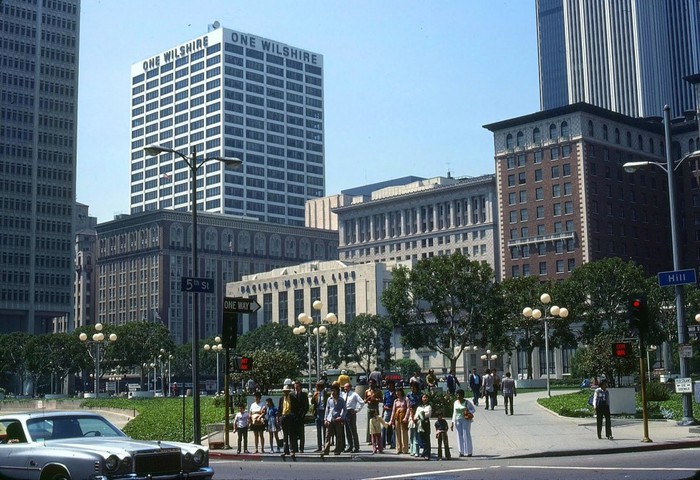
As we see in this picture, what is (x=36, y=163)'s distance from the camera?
163 meters

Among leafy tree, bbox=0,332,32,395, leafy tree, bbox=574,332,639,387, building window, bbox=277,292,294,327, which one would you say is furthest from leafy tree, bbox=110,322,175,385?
leafy tree, bbox=574,332,639,387

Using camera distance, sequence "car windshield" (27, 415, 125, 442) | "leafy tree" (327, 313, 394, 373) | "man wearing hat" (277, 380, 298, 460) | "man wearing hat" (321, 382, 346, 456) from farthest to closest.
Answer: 1. "leafy tree" (327, 313, 394, 373)
2. "man wearing hat" (321, 382, 346, 456)
3. "man wearing hat" (277, 380, 298, 460)
4. "car windshield" (27, 415, 125, 442)

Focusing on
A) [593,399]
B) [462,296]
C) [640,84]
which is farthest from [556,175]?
[593,399]

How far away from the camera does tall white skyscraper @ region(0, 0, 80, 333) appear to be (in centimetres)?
16088

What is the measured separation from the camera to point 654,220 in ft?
448

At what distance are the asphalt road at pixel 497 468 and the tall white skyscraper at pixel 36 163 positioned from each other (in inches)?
5730

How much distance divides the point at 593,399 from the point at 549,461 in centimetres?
640

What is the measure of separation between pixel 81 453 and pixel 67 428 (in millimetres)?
1514

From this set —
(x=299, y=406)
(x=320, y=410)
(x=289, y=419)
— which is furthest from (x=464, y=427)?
(x=320, y=410)

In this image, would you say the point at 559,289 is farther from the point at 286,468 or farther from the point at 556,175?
the point at 286,468

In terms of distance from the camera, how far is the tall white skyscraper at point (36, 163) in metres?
161

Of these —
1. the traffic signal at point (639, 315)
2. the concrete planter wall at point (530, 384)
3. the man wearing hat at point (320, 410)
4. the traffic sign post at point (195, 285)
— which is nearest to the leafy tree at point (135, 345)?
the concrete planter wall at point (530, 384)

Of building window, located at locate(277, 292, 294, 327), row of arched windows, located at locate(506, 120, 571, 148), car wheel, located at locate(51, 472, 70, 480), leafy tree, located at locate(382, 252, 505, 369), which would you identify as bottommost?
car wheel, located at locate(51, 472, 70, 480)

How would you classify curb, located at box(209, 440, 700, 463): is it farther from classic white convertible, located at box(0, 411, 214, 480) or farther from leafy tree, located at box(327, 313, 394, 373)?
leafy tree, located at box(327, 313, 394, 373)
